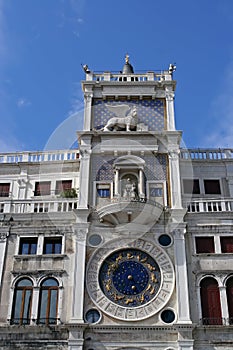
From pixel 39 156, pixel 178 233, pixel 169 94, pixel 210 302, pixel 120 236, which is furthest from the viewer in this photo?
pixel 39 156

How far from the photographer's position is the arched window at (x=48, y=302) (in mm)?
23844

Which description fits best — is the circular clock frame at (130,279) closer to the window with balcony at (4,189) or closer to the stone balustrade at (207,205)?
the stone balustrade at (207,205)

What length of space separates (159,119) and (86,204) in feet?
24.5

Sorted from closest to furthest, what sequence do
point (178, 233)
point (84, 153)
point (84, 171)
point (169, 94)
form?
point (178, 233)
point (84, 171)
point (84, 153)
point (169, 94)

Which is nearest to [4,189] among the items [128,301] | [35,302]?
[35,302]

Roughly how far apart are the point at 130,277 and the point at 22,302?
5.55 meters

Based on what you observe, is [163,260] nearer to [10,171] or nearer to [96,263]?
[96,263]

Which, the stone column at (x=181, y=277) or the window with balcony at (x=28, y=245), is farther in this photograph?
the window with balcony at (x=28, y=245)

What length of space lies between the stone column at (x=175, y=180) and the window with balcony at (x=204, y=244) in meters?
2.09

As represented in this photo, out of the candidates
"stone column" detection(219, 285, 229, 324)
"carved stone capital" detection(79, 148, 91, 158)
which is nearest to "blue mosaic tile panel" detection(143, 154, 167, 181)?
"carved stone capital" detection(79, 148, 91, 158)

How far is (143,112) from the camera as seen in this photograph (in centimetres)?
3042

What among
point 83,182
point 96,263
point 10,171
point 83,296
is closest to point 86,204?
point 83,182

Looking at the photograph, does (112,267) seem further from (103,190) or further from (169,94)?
(169,94)

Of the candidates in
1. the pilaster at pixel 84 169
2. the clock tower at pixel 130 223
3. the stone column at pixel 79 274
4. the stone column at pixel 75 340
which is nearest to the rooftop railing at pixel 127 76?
the clock tower at pixel 130 223
